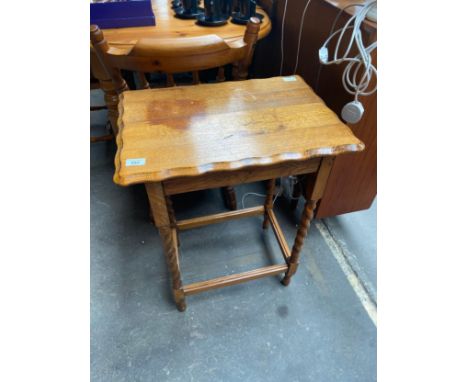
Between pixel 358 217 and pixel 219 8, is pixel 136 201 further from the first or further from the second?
pixel 358 217

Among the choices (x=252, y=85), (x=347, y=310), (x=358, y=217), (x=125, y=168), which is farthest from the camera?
(x=358, y=217)

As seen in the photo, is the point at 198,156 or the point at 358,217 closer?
the point at 198,156

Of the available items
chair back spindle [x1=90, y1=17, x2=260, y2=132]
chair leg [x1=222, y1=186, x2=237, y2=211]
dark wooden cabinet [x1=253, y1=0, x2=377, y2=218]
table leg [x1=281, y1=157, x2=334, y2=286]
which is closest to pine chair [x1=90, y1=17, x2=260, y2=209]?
chair back spindle [x1=90, y1=17, x2=260, y2=132]

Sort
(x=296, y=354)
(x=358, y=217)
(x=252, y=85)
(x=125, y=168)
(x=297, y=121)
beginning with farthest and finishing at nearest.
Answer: (x=358, y=217), (x=296, y=354), (x=252, y=85), (x=297, y=121), (x=125, y=168)

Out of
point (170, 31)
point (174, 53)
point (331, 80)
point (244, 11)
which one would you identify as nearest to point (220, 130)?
point (174, 53)

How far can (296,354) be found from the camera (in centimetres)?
100

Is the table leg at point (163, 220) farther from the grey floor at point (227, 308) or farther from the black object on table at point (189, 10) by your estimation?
the black object on table at point (189, 10)

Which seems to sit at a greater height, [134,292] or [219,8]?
[219,8]

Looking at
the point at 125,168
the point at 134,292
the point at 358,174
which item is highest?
the point at 125,168

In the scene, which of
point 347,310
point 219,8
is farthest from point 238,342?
point 219,8

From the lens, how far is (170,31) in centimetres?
111

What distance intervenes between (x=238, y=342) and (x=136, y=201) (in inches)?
35.0

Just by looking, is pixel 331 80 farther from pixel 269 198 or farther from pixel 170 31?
pixel 170 31

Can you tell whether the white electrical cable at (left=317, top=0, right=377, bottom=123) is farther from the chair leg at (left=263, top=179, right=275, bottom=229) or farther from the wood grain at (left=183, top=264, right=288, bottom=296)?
the wood grain at (left=183, top=264, right=288, bottom=296)
